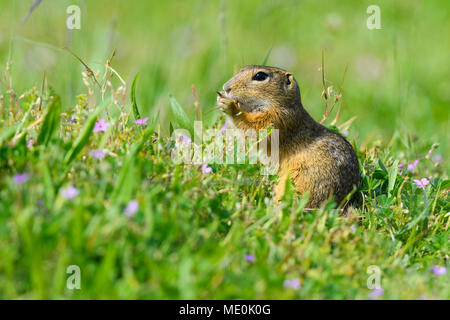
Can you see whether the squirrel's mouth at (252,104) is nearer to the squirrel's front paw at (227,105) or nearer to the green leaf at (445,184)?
the squirrel's front paw at (227,105)

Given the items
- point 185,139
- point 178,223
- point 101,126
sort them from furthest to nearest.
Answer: point 185,139, point 101,126, point 178,223

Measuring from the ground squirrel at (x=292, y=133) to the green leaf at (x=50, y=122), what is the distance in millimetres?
1410

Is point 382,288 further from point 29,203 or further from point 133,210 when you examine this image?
point 29,203

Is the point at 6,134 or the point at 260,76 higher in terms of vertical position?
the point at 260,76

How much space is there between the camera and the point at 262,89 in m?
4.91

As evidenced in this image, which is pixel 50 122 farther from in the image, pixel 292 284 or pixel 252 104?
pixel 252 104

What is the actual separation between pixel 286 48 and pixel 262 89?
626cm

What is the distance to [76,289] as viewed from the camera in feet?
8.43

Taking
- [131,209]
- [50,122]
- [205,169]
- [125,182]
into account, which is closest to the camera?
[131,209]

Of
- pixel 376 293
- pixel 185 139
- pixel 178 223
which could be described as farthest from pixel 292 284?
pixel 185 139

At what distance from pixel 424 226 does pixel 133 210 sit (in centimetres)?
198

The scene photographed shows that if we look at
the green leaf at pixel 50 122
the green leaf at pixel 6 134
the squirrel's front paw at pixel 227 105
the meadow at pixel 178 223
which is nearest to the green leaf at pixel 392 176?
the meadow at pixel 178 223

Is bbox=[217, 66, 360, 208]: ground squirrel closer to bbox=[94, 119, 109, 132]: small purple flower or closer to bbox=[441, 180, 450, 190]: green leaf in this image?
bbox=[441, 180, 450, 190]: green leaf

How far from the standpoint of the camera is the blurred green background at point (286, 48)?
8164 mm
